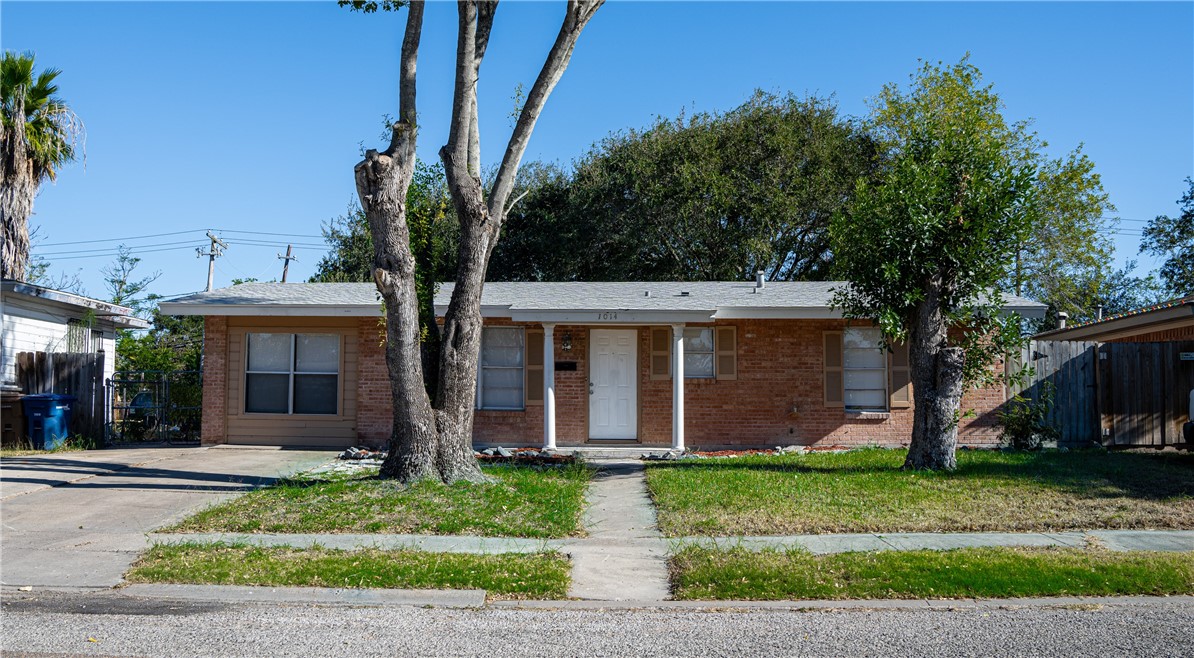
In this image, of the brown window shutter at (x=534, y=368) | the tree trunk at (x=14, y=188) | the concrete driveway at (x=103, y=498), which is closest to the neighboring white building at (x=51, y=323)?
the concrete driveway at (x=103, y=498)

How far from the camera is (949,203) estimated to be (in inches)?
491

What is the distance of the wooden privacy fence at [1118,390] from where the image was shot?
15.5 metres

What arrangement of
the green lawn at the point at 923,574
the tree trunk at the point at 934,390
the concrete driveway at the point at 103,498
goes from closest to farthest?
the green lawn at the point at 923,574 → the concrete driveway at the point at 103,498 → the tree trunk at the point at 934,390

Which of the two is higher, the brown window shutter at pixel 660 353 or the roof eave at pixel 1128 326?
Answer: the roof eave at pixel 1128 326

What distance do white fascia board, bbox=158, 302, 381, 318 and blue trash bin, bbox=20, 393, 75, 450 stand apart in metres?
2.46

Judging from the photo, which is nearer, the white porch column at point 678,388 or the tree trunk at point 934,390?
the tree trunk at point 934,390

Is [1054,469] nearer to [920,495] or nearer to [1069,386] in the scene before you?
[920,495]

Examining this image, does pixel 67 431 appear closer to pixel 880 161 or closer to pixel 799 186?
pixel 799 186

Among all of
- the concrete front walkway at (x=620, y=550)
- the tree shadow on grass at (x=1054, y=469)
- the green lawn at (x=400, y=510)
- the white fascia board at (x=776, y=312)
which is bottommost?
the concrete front walkway at (x=620, y=550)

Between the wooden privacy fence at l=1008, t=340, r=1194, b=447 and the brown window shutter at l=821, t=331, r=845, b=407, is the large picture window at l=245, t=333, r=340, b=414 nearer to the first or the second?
the brown window shutter at l=821, t=331, r=845, b=407

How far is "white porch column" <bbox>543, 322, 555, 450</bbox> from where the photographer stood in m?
15.4

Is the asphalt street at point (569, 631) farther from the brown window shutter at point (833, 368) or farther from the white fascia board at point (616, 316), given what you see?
the brown window shutter at point (833, 368)

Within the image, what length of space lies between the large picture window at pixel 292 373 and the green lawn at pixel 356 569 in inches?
340

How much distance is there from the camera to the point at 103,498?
10.7 meters
